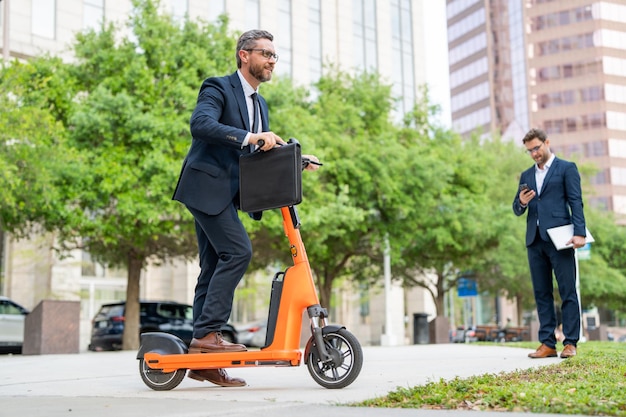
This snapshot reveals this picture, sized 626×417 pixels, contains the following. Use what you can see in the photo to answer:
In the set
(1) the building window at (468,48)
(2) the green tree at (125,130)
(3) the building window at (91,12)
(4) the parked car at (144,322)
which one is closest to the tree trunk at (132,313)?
(2) the green tree at (125,130)

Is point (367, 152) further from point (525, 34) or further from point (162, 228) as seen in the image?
point (525, 34)

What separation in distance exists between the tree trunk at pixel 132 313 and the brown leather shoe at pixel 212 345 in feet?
52.9

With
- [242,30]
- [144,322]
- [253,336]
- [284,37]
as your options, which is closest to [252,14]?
[284,37]

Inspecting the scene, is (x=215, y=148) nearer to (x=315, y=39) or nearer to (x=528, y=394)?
(x=528, y=394)

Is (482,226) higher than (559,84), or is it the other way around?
(559,84)

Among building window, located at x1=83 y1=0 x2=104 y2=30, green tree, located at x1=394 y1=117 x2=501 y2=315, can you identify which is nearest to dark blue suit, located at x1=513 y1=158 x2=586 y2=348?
green tree, located at x1=394 y1=117 x2=501 y2=315

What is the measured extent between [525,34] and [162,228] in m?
78.1

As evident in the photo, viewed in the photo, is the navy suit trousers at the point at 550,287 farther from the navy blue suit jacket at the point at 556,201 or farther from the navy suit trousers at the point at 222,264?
the navy suit trousers at the point at 222,264

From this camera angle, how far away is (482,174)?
28609 mm

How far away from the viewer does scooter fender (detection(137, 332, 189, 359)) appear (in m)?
4.95

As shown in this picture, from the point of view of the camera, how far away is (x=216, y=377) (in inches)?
199

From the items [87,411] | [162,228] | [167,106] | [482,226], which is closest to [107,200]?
[162,228]

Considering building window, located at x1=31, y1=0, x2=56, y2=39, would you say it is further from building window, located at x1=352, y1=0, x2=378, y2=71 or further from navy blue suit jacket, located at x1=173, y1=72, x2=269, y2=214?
navy blue suit jacket, located at x1=173, y1=72, x2=269, y2=214

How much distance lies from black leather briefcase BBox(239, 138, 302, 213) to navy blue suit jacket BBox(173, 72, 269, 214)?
14 cm
